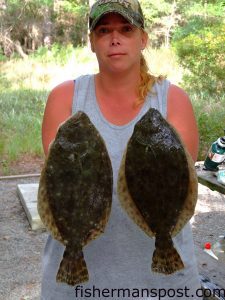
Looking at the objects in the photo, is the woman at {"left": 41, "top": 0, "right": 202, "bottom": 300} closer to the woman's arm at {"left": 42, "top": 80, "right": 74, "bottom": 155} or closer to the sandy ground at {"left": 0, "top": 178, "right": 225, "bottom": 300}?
the woman's arm at {"left": 42, "top": 80, "right": 74, "bottom": 155}

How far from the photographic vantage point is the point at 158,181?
147 centimetres

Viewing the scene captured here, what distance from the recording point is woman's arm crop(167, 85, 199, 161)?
171 cm

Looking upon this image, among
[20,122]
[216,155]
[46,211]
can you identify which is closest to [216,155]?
[216,155]

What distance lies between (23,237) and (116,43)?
363 cm

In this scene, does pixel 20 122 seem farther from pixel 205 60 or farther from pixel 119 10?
pixel 119 10

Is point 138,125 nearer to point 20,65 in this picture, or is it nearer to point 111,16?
point 111,16

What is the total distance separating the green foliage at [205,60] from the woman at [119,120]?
30.1 feet

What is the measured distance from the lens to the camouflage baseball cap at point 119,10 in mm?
1706

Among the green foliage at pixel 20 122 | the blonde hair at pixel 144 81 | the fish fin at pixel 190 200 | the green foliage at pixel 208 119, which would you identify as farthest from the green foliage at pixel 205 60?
the fish fin at pixel 190 200

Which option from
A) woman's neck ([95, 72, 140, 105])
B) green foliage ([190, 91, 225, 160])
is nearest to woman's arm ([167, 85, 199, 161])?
woman's neck ([95, 72, 140, 105])

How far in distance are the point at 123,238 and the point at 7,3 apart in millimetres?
20539

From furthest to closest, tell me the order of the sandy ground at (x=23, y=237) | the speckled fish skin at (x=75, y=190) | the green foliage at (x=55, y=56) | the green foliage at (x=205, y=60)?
the green foliage at (x=55, y=56) < the green foliage at (x=205, y=60) < the sandy ground at (x=23, y=237) < the speckled fish skin at (x=75, y=190)

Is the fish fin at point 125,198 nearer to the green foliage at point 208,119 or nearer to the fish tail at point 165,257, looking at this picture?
the fish tail at point 165,257

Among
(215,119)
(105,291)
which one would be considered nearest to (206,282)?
(105,291)
